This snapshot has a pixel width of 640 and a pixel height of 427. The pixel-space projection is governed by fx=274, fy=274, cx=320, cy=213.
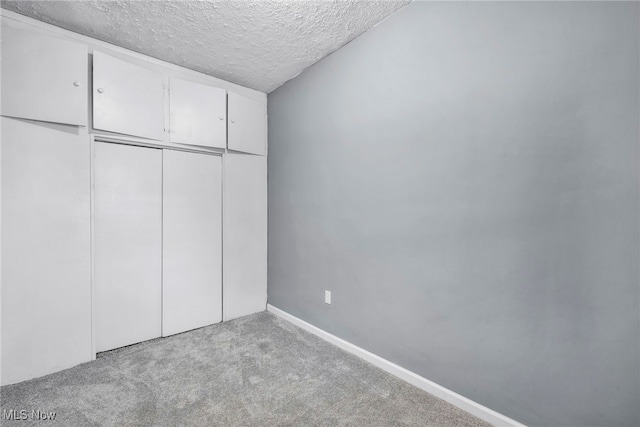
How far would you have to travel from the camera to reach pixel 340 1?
176 cm

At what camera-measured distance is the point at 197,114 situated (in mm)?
2572

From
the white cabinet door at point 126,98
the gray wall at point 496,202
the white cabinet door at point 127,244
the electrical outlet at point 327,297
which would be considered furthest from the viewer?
the electrical outlet at point 327,297

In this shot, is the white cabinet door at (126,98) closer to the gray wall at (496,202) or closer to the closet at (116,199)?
the closet at (116,199)

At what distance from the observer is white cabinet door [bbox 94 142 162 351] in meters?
2.21

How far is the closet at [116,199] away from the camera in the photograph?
183 cm

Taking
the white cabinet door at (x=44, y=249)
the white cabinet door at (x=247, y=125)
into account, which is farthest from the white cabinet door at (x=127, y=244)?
the white cabinet door at (x=247, y=125)

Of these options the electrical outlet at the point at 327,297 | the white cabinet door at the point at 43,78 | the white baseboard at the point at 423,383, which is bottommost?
the white baseboard at the point at 423,383

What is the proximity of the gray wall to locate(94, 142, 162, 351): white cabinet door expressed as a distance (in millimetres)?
1590

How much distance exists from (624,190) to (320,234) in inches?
72.7

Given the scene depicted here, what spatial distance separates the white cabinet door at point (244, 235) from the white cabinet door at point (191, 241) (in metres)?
0.09

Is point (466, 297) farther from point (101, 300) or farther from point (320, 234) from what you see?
point (101, 300)

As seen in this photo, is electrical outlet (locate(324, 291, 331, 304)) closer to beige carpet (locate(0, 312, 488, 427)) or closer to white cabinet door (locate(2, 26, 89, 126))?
beige carpet (locate(0, 312, 488, 427))

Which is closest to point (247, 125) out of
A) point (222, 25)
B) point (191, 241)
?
point (222, 25)

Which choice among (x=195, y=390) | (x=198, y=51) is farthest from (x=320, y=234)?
(x=198, y=51)
